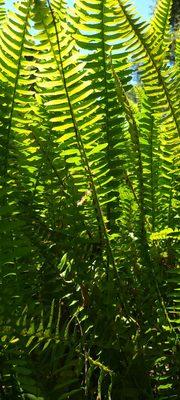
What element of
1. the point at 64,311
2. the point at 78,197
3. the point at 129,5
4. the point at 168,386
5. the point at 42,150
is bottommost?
the point at 168,386

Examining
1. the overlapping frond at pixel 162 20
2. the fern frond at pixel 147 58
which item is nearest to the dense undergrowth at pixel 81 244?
the fern frond at pixel 147 58

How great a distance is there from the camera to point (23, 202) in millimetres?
835

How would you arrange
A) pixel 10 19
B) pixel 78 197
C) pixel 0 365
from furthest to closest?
pixel 78 197 → pixel 10 19 → pixel 0 365

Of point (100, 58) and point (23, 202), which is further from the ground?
point (100, 58)

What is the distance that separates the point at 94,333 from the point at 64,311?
6.9 inches

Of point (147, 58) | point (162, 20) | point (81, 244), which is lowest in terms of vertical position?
point (81, 244)

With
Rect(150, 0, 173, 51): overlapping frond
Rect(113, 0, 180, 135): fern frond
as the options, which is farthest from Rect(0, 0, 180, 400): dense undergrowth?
Rect(150, 0, 173, 51): overlapping frond

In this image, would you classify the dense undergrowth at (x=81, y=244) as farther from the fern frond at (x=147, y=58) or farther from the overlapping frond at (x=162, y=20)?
the overlapping frond at (x=162, y=20)

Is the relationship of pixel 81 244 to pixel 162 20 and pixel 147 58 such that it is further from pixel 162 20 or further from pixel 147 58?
pixel 162 20

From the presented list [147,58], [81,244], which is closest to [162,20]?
[147,58]

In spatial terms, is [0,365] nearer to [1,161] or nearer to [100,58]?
[1,161]

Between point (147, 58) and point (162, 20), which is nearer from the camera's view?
point (147, 58)

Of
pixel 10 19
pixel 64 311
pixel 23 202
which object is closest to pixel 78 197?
pixel 23 202

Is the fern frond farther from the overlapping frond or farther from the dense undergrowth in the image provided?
the overlapping frond
